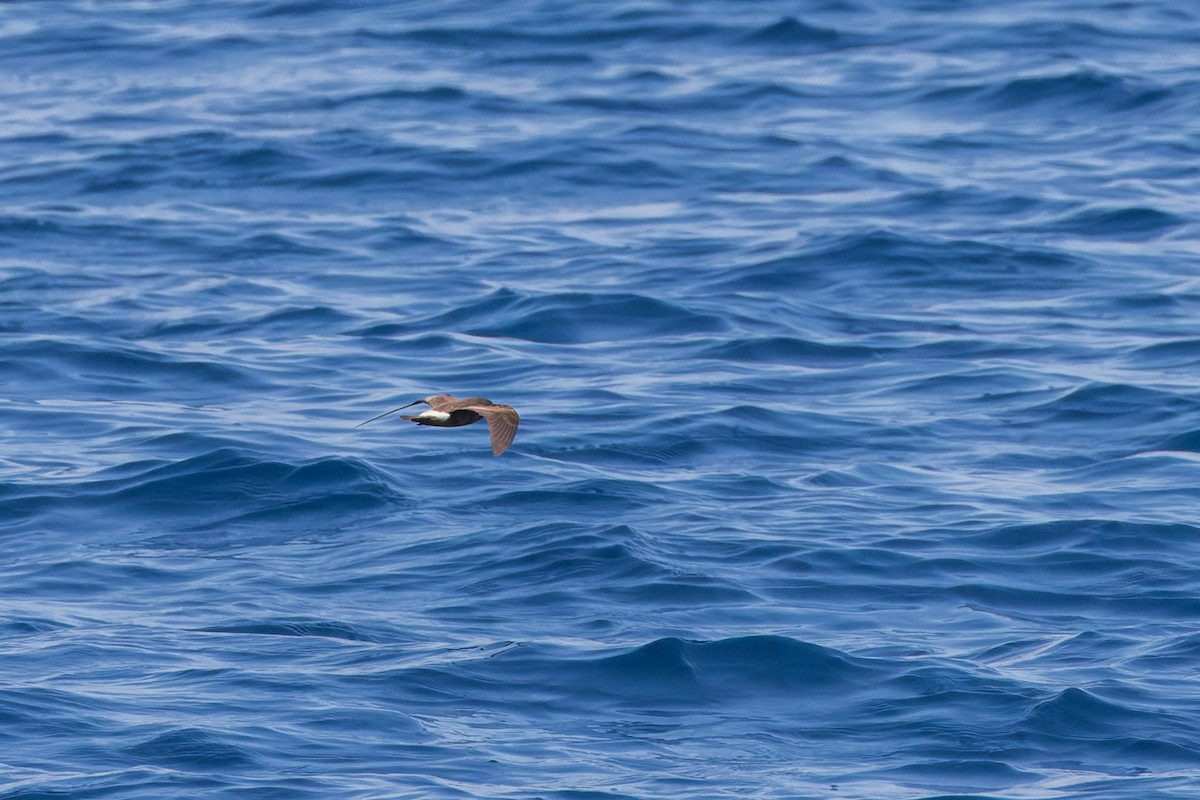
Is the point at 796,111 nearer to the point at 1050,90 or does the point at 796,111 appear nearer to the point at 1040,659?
the point at 1050,90

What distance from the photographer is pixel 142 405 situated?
12.2 metres

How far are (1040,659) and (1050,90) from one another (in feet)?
31.9

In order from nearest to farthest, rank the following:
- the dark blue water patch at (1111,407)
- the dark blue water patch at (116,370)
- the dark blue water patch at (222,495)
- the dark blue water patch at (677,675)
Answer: the dark blue water patch at (677,675)
the dark blue water patch at (222,495)
the dark blue water patch at (1111,407)
the dark blue water patch at (116,370)

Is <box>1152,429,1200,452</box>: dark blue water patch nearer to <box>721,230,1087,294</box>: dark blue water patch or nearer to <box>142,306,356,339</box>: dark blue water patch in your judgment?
<box>721,230,1087,294</box>: dark blue water patch

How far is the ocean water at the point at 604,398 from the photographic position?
832cm

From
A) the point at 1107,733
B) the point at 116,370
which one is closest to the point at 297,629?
the point at 1107,733

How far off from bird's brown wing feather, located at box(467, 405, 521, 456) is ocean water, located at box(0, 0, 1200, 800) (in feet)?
3.80

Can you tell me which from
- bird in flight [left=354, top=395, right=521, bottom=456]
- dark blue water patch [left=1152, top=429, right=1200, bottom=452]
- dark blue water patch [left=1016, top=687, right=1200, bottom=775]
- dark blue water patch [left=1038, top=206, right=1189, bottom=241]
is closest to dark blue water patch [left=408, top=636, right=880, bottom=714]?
dark blue water patch [left=1016, top=687, right=1200, bottom=775]

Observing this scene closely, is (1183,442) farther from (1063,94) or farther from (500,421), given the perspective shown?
(1063,94)

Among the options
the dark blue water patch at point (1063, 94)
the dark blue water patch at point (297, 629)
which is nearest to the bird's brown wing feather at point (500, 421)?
the dark blue water patch at point (297, 629)

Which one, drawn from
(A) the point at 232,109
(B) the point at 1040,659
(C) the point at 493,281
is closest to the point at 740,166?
(C) the point at 493,281

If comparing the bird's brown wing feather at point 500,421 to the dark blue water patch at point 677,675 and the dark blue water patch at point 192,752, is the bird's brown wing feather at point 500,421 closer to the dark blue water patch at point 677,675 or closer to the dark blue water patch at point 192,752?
the dark blue water patch at point 677,675

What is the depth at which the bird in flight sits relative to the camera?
7.97m

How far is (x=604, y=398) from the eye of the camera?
39.9 feet
